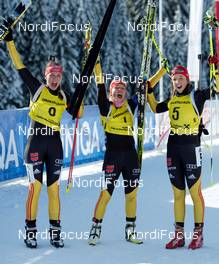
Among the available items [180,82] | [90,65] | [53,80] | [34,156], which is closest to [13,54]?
[53,80]

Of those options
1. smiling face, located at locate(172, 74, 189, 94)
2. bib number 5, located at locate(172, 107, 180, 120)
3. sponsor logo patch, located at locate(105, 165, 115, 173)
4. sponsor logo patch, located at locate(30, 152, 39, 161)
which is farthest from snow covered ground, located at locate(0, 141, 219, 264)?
smiling face, located at locate(172, 74, 189, 94)

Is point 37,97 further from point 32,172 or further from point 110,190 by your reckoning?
point 110,190

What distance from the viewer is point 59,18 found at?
39.4 m

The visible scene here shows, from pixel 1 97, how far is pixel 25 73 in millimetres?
28634

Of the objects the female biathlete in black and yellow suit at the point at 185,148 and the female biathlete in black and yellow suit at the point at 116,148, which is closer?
the female biathlete in black and yellow suit at the point at 185,148

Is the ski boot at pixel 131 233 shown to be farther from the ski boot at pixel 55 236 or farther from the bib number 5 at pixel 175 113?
the bib number 5 at pixel 175 113

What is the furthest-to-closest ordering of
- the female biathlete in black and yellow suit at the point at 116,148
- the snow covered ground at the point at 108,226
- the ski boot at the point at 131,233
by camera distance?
1. the ski boot at the point at 131,233
2. the female biathlete in black and yellow suit at the point at 116,148
3. the snow covered ground at the point at 108,226

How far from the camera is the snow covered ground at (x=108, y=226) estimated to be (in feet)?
20.1

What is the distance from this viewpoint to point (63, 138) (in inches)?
517

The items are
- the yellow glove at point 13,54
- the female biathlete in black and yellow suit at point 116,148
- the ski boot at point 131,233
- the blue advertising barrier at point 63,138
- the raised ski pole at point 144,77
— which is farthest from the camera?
the blue advertising barrier at point 63,138

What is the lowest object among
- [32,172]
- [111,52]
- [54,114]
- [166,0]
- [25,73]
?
[32,172]

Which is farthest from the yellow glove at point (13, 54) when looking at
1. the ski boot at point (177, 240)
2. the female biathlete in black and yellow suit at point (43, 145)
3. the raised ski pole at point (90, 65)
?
the ski boot at point (177, 240)

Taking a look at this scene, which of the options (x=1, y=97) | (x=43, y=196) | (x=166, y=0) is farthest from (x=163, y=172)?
(x=166, y=0)

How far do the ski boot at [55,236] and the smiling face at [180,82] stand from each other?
224 centimetres
